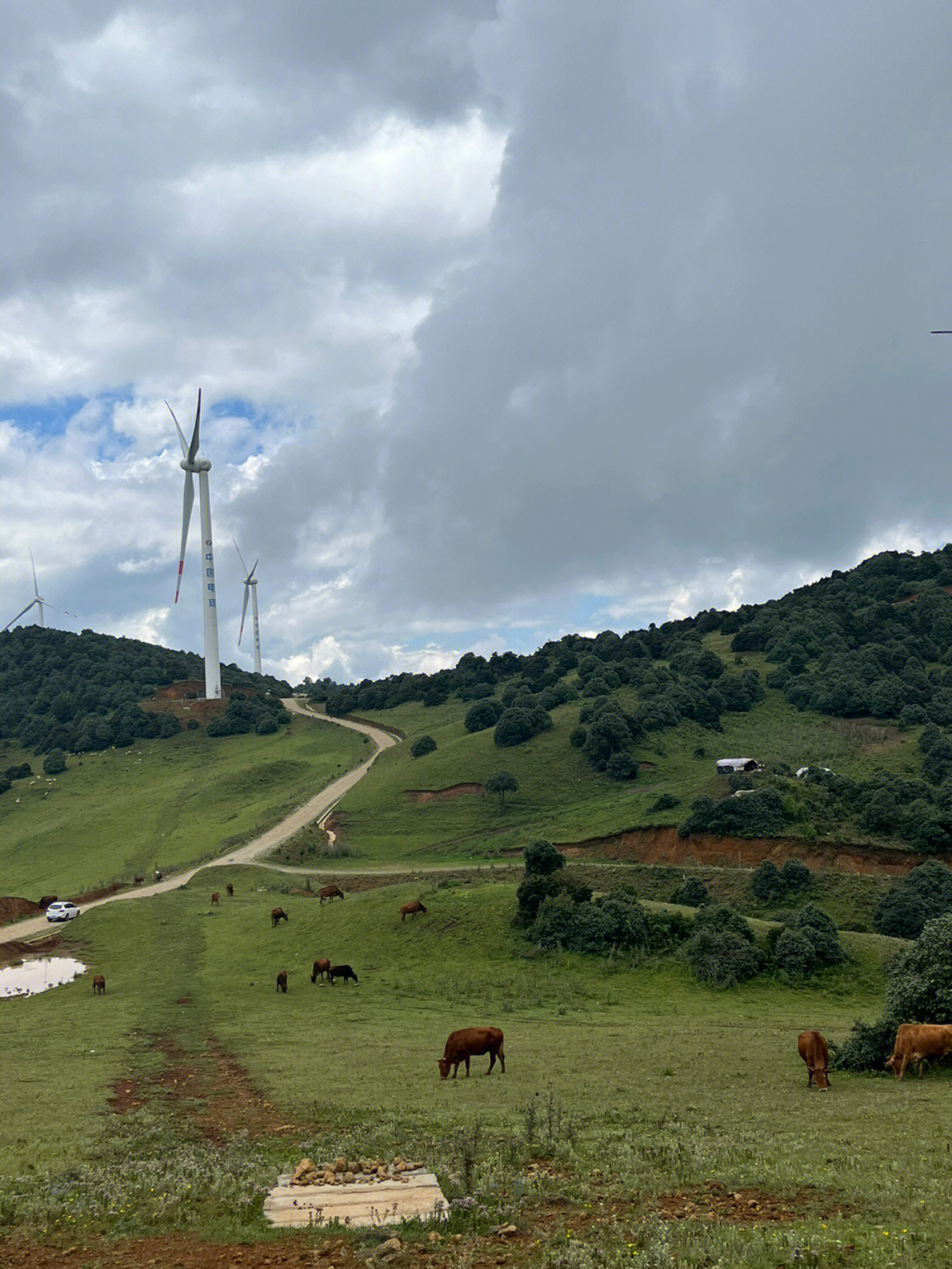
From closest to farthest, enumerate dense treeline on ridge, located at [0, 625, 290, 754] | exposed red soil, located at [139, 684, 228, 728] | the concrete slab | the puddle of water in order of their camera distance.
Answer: the concrete slab → the puddle of water → dense treeline on ridge, located at [0, 625, 290, 754] → exposed red soil, located at [139, 684, 228, 728]

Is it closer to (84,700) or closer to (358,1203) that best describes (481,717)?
(84,700)

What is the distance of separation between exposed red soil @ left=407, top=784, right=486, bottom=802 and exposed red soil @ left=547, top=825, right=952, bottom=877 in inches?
789

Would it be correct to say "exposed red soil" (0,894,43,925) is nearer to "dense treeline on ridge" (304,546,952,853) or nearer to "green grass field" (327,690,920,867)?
"green grass field" (327,690,920,867)

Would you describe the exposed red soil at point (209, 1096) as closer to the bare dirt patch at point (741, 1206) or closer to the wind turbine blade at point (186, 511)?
the bare dirt patch at point (741, 1206)

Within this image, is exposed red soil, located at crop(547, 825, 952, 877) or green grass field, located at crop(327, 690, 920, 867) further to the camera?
green grass field, located at crop(327, 690, 920, 867)

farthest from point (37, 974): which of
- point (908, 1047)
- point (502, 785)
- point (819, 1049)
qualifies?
point (502, 785)

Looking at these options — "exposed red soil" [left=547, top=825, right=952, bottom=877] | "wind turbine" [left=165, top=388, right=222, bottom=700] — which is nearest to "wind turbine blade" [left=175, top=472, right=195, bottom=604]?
"wind turbine" [left=165, top=388, right=222, bottom=700]

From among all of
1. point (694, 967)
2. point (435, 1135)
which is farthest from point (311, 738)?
point (435, 1135)

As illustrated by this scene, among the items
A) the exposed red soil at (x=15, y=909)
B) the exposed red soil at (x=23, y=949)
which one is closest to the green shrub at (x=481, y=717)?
the exposed red soil at (x=15, y=909)

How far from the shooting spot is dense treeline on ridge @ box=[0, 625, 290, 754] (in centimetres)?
15412

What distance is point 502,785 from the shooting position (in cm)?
9388

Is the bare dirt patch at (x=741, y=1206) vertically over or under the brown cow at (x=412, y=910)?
over

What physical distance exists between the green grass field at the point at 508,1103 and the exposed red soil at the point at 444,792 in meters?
45.6

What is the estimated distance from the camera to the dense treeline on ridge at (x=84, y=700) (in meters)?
154
